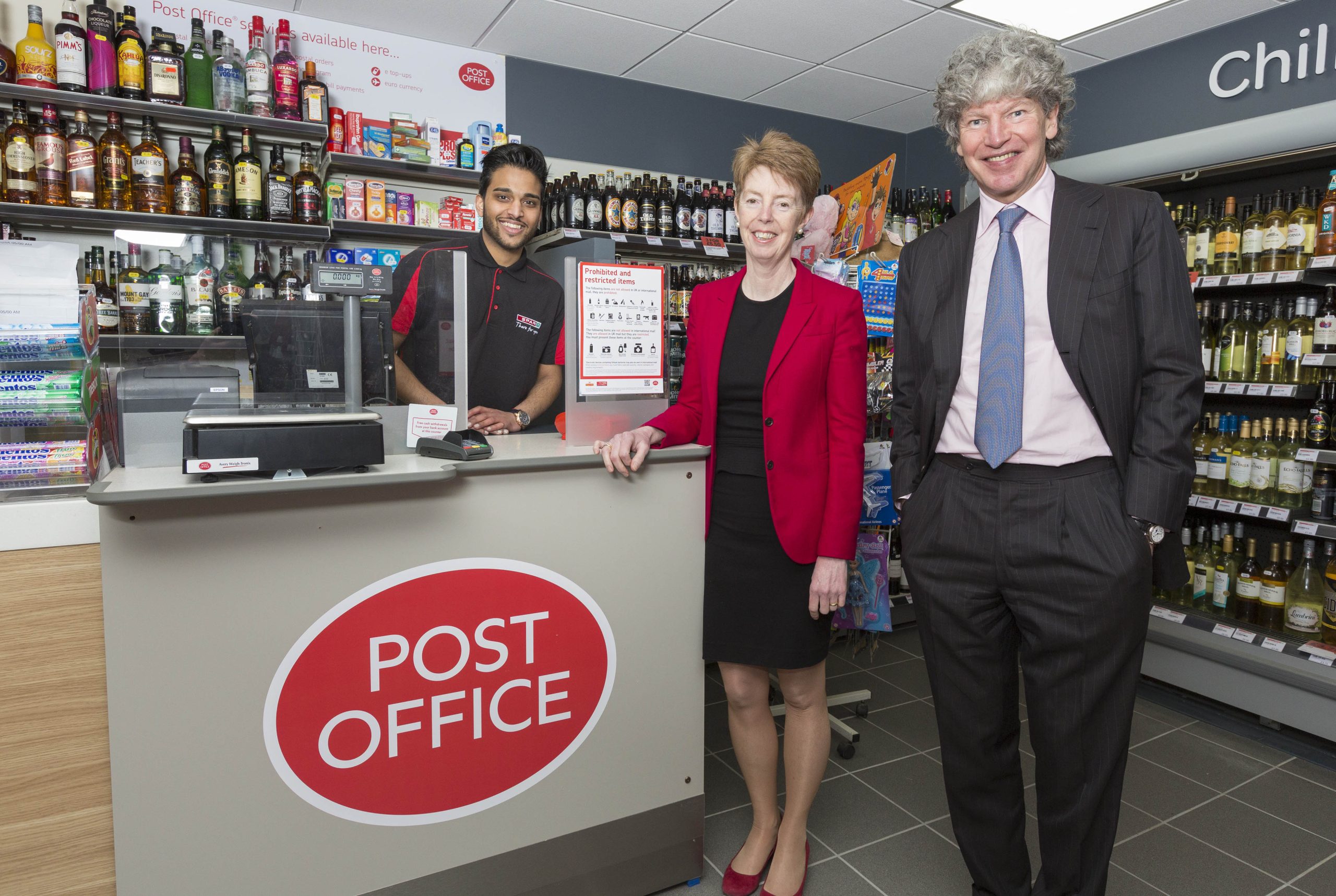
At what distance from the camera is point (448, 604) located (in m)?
1.72

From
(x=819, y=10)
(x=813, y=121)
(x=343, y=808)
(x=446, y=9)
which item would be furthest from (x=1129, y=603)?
(x=813, y=121)

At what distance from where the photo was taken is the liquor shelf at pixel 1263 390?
10.6 ft

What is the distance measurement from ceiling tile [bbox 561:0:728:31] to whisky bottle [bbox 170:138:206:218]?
1.90 m

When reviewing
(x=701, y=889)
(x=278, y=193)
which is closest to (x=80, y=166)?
(x=278, y=193)

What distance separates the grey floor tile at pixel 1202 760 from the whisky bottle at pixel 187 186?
14.9 feet

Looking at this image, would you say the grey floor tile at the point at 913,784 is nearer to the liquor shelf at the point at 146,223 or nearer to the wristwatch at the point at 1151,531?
the wristwatch at the point at 1151,531

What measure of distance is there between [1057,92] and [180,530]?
1.94m

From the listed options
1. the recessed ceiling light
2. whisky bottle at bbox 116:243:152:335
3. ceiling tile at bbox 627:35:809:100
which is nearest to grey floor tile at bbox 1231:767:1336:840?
the recessed ceiling light

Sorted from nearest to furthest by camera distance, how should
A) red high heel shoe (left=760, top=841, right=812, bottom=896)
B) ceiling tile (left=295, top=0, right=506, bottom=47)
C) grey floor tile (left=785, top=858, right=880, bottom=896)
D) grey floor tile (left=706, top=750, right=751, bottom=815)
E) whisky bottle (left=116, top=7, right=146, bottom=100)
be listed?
red high heel shoe (left=760, top=841, right=812, bottom=896), grey floor tile (left=785, top=858, right=880, bottom=896), grey floor tile (left=706, top=750, right=751, bottom=815), whisky bottle (left=116, top=7, right=146, bottom=100), ceiling tile (left=295, top=0, right=506, bottom=47)

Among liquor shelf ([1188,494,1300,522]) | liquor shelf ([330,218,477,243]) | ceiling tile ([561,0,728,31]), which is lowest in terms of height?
liquor shelf ([1188,494,1300,522])

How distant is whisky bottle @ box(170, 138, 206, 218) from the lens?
11.8 ft

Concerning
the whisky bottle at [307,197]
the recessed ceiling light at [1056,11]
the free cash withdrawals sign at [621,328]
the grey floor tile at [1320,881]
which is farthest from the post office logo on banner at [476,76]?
the grey floor tile at [1320,881]

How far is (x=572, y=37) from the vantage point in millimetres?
4395

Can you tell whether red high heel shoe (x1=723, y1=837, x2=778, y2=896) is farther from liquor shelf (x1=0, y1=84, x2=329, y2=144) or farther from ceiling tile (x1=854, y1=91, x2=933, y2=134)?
ceiling tile (x1=854, y1=91, x2=933, y2=134)
